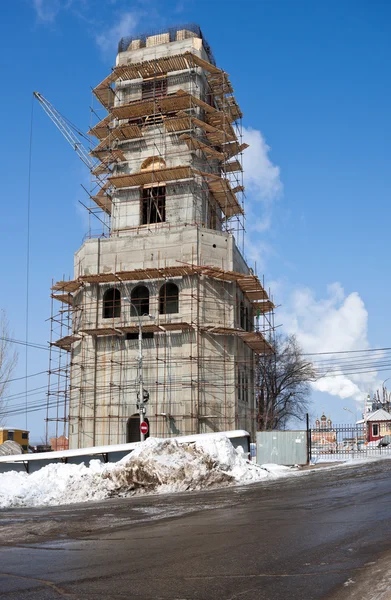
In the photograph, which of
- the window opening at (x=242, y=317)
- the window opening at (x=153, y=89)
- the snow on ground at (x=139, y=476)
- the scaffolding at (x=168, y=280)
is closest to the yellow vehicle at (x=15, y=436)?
the scaffolding at (x=168, y=280)

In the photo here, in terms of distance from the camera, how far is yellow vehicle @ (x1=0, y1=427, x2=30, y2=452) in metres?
51.8

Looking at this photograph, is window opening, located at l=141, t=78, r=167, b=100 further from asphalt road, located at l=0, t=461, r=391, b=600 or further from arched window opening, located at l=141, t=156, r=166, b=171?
asphalt road, located at l=0, t=461, r=391, b=600

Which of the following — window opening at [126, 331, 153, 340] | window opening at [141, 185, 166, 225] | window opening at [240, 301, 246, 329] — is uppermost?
window opening at [141, 185, 166, 225]

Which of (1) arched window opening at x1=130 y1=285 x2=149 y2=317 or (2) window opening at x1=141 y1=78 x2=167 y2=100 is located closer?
(1) arched window opening at x1=130 y1=285 x2=149 y2=317

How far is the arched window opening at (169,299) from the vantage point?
3778cm

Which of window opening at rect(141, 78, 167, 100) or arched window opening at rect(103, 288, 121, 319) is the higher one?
window opening at rect(141, 78, 167, 100)

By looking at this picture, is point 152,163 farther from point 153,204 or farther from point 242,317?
point 242,317

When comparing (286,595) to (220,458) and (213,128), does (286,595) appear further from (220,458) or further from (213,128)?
(213,128)

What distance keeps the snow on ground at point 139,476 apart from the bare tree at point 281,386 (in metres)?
34.7

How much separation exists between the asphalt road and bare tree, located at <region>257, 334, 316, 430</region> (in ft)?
137

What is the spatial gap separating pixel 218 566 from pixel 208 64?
39.7 meters

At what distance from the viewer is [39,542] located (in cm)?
1127

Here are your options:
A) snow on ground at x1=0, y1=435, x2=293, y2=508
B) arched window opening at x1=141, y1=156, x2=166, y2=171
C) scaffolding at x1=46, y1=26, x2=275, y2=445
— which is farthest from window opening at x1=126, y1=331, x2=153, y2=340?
snow on ground at x1=0, y1=435, x2=293, y2=508

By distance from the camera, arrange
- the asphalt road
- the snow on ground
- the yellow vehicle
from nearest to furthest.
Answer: the asphalt road, the snow on ground, the yellow vehicle
